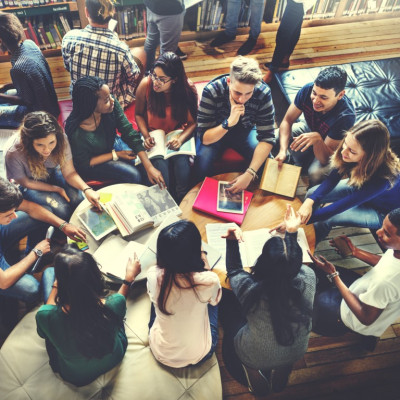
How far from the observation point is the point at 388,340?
2365mm

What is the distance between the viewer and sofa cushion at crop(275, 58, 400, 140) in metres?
2.96

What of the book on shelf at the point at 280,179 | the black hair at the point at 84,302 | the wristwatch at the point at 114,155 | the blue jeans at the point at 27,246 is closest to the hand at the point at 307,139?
the book on shelf at the point at 280,179

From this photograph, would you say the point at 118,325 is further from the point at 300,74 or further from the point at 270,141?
the point at 300,74

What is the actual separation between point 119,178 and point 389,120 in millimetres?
2341

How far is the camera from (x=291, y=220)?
207 cm

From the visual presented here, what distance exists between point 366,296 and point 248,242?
693mm

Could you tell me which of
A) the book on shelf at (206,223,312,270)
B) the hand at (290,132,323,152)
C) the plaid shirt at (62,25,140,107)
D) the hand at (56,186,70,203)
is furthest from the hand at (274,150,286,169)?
the hand at (56,186,70,203)

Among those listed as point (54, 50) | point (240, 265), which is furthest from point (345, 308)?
point (54, 50)

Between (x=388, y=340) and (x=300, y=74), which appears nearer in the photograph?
(x=388, y=340)

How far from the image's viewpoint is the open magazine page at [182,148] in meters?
2.50

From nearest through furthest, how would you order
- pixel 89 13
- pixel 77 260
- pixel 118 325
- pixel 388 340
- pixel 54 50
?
pixel 77 260 → pixel 118 325 → pixel 388 340 → pixel 89 13 → pixel 54 50

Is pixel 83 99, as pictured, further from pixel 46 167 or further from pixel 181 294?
pixel 181 294

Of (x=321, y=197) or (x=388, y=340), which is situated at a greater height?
(x=321, y=197)

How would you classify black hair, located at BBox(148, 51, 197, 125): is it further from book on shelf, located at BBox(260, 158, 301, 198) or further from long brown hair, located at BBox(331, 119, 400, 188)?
long brown hair, located at BBox(331, 119, 400, 188)
